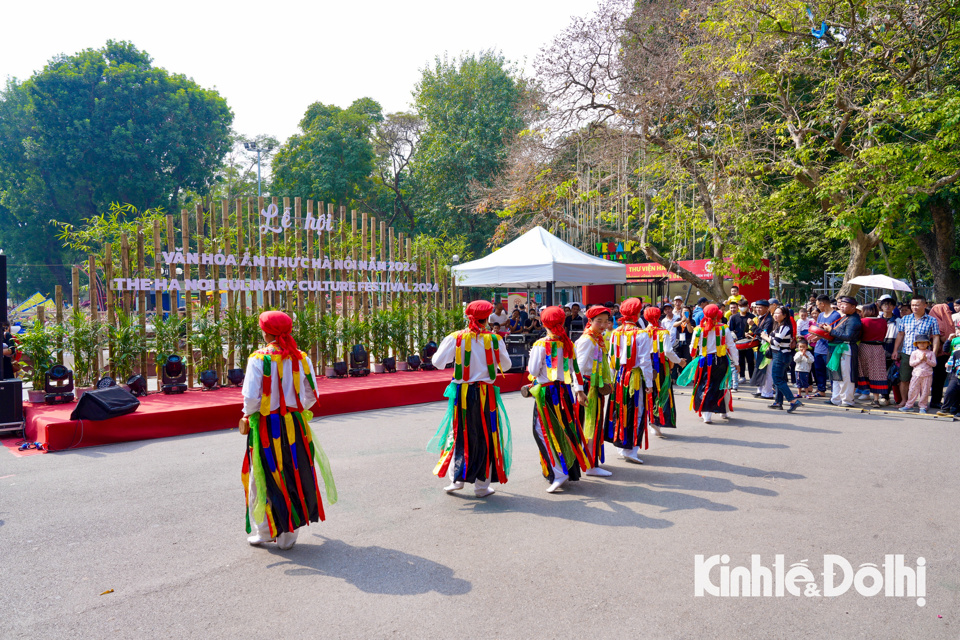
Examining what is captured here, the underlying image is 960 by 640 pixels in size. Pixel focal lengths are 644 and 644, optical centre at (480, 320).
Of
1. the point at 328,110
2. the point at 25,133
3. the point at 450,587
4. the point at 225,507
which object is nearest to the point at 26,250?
the point at 25,133

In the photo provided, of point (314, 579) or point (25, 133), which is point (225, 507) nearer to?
point (314, 579)

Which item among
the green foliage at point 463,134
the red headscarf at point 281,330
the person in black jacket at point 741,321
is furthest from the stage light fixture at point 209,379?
the green foliage at point 463,134

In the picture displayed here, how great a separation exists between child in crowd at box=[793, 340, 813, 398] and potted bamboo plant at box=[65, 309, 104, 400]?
9963mm

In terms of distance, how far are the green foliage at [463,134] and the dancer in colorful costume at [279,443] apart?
2362 cm

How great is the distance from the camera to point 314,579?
3.72 m

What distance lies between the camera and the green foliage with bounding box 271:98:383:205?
3089cm

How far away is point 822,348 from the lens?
10258 millimetres

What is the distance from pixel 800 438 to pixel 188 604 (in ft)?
21.8

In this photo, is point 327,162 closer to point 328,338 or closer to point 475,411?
point 328,338

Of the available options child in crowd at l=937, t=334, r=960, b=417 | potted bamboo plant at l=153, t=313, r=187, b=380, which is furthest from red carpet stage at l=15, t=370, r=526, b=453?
child in crowd at l=937, t=334, r=960, b=417

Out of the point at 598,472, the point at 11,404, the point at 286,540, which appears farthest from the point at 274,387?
the point at 11,404

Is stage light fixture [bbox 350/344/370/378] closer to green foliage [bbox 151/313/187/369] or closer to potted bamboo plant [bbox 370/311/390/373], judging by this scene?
potted bamboo plant [bbox 370/311/390/373]

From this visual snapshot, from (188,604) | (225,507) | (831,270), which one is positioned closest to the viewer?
(188,604)

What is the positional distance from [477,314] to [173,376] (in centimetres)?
588
